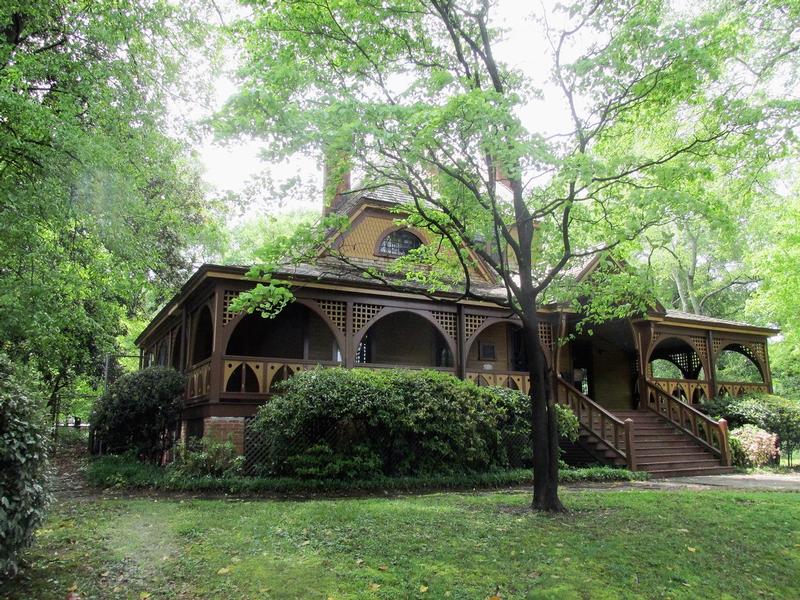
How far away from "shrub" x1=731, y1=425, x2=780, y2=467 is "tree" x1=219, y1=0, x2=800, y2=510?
896 cm

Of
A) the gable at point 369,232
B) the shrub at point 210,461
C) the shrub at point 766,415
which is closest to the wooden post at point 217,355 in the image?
the shrub at point 210,461

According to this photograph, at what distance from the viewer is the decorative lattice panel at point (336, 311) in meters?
13.9

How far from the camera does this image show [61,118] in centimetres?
1071

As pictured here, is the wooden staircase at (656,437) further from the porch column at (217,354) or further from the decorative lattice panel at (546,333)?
the porch column at (217,354)

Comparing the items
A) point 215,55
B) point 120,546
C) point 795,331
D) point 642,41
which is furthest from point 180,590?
point 795,331

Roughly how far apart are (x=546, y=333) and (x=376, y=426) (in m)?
7.67

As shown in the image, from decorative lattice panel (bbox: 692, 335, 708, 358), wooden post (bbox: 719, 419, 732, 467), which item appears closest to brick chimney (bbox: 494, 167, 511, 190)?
wooden post (bbox: 719, 419, 732, 467)

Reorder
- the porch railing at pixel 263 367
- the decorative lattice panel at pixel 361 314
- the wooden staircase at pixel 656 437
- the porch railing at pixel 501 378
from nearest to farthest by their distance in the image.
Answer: the porch railing at pixel 263 367 → the wooden staircase at pixel 656 437 → the decorative lattice panel at pixel 361 314 → the porch railing at pixel 501 378

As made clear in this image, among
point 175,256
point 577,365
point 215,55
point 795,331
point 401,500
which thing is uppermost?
point 215,55

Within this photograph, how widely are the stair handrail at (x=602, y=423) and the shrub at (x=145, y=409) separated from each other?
10045mm

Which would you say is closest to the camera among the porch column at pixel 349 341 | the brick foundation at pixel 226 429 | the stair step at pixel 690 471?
the brick foundation at pixel 226 429

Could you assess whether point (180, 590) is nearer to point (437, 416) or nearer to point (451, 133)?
point (451, 133)

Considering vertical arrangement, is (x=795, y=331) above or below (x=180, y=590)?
above

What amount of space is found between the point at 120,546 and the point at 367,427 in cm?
552
